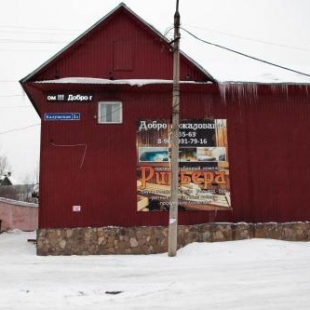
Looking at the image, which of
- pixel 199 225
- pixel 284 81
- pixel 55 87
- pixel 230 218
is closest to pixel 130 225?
pixel 199 225

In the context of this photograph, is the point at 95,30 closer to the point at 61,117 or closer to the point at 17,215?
the point at 61,117

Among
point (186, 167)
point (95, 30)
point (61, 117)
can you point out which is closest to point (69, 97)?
point (61, 117)

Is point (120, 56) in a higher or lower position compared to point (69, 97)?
higher

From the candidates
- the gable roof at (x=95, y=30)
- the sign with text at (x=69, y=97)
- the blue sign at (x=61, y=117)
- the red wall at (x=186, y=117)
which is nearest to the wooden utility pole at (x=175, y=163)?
the gable roof at (x=95, y=30)

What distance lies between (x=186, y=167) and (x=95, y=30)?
5561 millimetres

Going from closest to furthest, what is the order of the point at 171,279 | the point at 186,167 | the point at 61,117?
the point at 171,279, the point at 61,117, the point at 186,167

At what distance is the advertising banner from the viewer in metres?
16.0

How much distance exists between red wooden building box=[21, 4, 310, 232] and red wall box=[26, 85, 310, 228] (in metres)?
0.03

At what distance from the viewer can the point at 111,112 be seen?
16391 mm

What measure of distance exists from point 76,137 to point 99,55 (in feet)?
9.55

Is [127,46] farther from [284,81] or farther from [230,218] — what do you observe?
[230,218]

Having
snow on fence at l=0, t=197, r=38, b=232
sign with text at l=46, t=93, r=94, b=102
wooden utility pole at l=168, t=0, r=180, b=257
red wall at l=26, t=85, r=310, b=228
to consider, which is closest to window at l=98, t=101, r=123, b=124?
red wall at l=26, t=85, r=310, b=228

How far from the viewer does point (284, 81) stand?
1698 centimetres

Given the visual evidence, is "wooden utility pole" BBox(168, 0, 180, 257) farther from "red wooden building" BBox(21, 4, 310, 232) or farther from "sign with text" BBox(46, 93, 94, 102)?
"sign with text" BBox(46, 93, 94, 102)
